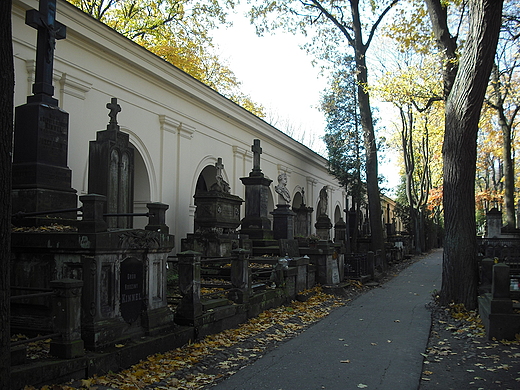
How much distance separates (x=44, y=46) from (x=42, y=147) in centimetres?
175

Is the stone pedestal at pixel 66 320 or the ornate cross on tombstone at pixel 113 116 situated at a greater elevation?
the ornate cross on tombstone at pixel 113 116

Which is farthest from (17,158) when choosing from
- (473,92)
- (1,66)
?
(473,92)

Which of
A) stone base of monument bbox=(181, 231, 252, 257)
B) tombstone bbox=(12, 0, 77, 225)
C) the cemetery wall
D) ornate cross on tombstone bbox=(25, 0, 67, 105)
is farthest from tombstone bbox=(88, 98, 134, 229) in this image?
stone base of monument bbox=(181, 231, 252, 257)

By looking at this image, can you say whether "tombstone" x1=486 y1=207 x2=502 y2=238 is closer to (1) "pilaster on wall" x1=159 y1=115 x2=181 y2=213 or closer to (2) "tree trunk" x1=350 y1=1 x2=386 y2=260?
(2) "tree trunk" x1=350 y1=1 x2=386 y2=260

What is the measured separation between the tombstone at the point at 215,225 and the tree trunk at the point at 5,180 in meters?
10.2

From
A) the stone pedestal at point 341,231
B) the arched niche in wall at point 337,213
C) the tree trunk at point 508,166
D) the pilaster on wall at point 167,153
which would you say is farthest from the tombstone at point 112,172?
the arched niche in wall at point 337,213

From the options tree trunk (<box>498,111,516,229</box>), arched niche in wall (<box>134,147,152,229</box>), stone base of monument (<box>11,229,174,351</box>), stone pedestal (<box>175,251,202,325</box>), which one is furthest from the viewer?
tree trunk (<box>498,111,516,229</box>)

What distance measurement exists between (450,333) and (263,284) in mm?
3765

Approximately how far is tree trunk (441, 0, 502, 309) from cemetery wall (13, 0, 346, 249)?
29.2 feet

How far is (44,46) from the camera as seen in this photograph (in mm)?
7828

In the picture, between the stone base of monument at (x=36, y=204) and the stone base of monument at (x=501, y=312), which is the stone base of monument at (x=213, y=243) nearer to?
the stone base of monument at (x=36, y=204)

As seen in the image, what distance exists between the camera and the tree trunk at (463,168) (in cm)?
979

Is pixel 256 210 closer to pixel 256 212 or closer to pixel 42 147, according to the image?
pixel 256 212

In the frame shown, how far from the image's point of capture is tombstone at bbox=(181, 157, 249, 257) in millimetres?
14438
